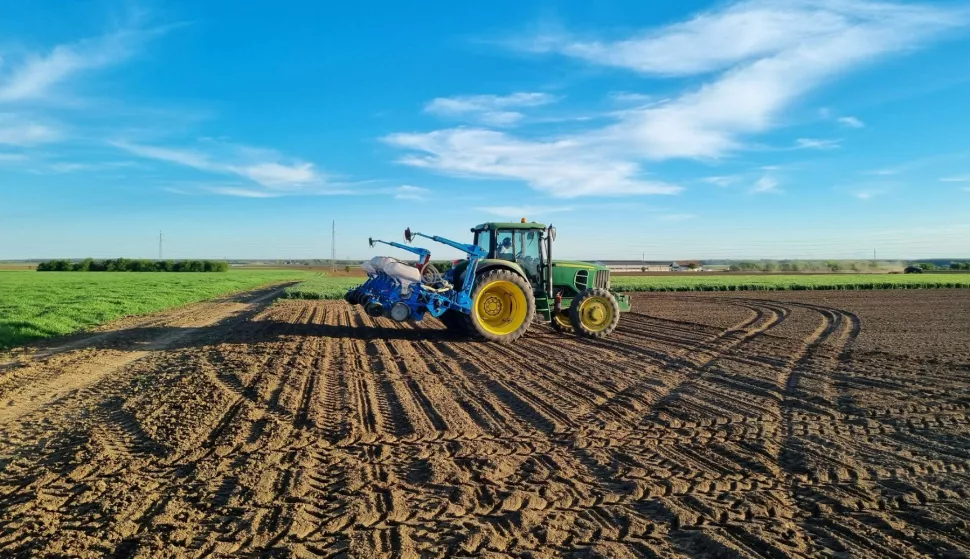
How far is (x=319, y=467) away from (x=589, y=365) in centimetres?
572


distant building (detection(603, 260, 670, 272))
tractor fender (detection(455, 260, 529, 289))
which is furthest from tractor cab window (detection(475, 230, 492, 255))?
distant building (detection(603, 260, 670, 272))

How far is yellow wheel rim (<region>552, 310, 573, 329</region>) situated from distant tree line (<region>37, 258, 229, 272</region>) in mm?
72832

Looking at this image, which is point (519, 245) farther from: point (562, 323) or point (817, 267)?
point (817, 267)

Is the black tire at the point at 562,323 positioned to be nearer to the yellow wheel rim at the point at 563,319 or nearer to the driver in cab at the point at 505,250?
the yellow wheel rim at the point at 563,319

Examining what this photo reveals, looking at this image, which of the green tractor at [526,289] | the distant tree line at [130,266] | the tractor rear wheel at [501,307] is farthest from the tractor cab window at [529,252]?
the distant tree line at [130,266]

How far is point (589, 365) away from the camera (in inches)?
386

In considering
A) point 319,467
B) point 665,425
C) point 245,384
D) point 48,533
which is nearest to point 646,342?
point 665,425

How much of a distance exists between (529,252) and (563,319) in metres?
1.94

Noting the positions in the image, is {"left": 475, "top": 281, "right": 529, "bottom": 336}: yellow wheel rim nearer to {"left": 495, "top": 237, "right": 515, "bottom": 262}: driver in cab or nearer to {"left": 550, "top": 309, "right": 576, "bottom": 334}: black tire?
{"left": 495, "top": 237, "right": 515, "bottom": 262}: driver in cab

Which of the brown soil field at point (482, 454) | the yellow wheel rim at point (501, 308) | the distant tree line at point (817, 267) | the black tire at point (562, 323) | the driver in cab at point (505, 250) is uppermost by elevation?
the driver in cab at point (505, 250)

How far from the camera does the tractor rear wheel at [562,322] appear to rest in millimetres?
13648

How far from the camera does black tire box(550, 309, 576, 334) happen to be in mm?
13657

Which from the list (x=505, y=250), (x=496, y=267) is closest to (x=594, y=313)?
(x=505, y=250)

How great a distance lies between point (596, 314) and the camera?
43.4 ft
